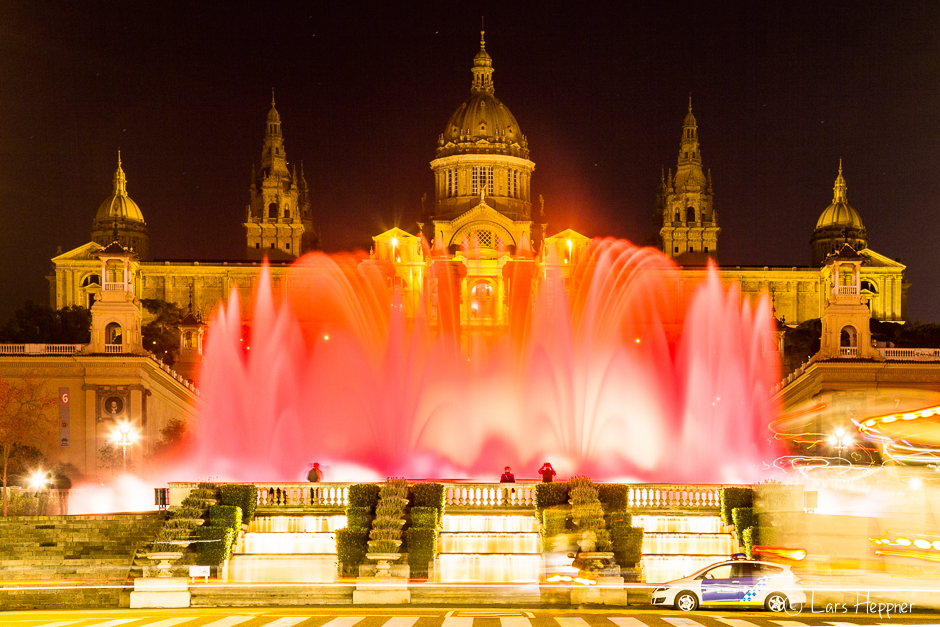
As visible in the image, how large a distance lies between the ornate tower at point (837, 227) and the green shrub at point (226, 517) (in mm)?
116501

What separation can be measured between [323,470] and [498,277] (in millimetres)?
81096

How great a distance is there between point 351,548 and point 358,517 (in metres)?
1.23

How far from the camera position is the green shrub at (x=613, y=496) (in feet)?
111

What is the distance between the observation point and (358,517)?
3322 cm

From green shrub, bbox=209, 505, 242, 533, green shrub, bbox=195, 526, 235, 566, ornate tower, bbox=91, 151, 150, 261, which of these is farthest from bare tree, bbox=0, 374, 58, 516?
ornate tower, bbox=91, 151, 150, 261

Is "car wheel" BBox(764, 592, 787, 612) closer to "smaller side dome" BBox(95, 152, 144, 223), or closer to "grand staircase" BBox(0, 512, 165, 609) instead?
"grand staircase" BBox(0, 512, 165, 609)

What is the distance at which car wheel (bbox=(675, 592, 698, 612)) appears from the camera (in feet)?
85.2

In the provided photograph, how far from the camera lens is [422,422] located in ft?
157

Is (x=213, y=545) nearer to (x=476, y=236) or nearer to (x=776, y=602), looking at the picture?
(x=776, y=602)

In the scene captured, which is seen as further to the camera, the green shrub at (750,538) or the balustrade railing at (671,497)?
the balustrade railing at (671,497)

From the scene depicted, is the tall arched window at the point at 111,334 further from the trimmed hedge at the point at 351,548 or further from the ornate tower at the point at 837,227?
the ornate tower at the point at 837,227

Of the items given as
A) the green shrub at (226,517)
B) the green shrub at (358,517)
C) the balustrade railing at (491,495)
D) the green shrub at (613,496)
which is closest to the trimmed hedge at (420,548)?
the green shrub at (358,517)

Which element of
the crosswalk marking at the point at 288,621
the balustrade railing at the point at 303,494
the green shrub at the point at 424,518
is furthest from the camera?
the balustrade railing at the point at 303,494

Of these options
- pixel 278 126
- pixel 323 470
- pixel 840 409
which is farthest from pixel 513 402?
pixel 278 126
